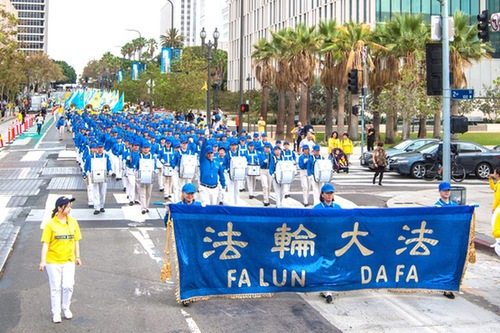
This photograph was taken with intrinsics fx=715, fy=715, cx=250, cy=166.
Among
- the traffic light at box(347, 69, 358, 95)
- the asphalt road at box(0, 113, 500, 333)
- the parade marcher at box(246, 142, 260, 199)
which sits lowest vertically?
the asphalt road at box(0, 113, 500, 333)

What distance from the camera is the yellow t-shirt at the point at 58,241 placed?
28.0ft

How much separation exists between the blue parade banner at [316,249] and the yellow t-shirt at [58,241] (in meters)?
1.36

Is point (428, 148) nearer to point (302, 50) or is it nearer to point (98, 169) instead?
point (98, 169)

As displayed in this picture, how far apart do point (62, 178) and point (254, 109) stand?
44777 mm

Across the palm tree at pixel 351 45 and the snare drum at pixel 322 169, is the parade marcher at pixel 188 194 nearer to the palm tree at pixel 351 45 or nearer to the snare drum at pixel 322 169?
the snare drum at pixel 322 169

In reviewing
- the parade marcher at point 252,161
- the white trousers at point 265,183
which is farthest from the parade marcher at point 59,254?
the parade marcher at point 252,161

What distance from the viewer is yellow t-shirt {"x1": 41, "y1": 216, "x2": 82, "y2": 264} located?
8531mm

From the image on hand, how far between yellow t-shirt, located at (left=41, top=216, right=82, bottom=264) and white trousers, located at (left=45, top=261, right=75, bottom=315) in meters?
0.07

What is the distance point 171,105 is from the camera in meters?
52.8

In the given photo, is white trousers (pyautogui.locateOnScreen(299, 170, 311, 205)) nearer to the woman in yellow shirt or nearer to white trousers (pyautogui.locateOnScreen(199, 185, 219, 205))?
white trousers (pyautogui.locateOnScreen(199, 185, 219, 205))

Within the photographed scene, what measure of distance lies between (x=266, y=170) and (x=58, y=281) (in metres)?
11.6

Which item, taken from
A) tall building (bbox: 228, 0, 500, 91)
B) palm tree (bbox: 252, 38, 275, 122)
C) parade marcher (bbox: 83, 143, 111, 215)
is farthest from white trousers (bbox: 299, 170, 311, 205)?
tall building (bbox: 228, 0, 500, 91)

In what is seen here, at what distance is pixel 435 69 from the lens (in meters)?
16.9

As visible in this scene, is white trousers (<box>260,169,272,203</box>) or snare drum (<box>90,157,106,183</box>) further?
white trousers (<box>260,169,272,203</box>)
